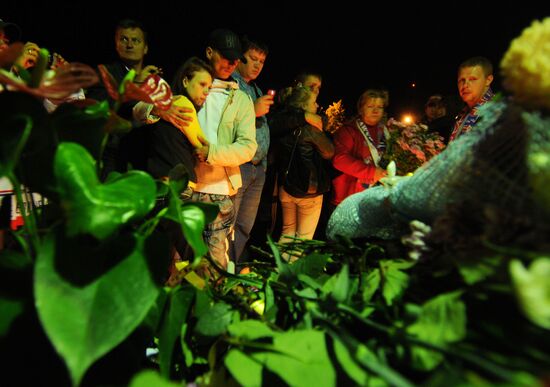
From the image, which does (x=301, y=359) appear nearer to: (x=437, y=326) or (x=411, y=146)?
(x=437, y=326)

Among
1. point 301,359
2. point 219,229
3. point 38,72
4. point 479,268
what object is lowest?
point 219,229

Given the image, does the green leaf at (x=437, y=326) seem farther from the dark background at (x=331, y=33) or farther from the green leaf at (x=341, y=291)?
the dark background at (x=331, y=33)

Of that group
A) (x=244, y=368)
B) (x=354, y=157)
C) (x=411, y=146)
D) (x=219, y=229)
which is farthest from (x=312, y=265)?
(x=354, y=157)

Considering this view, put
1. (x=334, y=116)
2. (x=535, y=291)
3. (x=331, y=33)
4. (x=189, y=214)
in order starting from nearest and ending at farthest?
(x=535, y=291), (x=189, y=214), (x=334, y=116), (x=331, y=33)

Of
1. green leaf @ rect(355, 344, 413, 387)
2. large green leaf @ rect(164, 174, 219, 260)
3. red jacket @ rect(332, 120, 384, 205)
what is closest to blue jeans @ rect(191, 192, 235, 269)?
red jacket @ rect(332, 120, 384, 205)

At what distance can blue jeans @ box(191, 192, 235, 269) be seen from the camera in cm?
166

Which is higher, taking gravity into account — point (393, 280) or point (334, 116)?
point (334, 116)

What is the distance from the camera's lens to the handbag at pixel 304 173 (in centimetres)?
212

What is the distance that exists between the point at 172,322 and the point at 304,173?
1.72 m

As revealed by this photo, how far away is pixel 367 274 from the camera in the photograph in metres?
0.50

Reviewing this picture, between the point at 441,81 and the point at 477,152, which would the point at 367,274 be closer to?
the point at 477,152

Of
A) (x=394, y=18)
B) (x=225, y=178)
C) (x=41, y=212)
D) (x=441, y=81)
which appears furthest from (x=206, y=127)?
(x=441, y=81)

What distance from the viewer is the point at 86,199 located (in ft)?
1.10

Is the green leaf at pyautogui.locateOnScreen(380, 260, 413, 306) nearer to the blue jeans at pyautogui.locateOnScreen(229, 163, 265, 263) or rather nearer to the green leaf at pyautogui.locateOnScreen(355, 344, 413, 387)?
the green leaf at pyautogui.locateOnScreen(355, 344, 413, 387)
